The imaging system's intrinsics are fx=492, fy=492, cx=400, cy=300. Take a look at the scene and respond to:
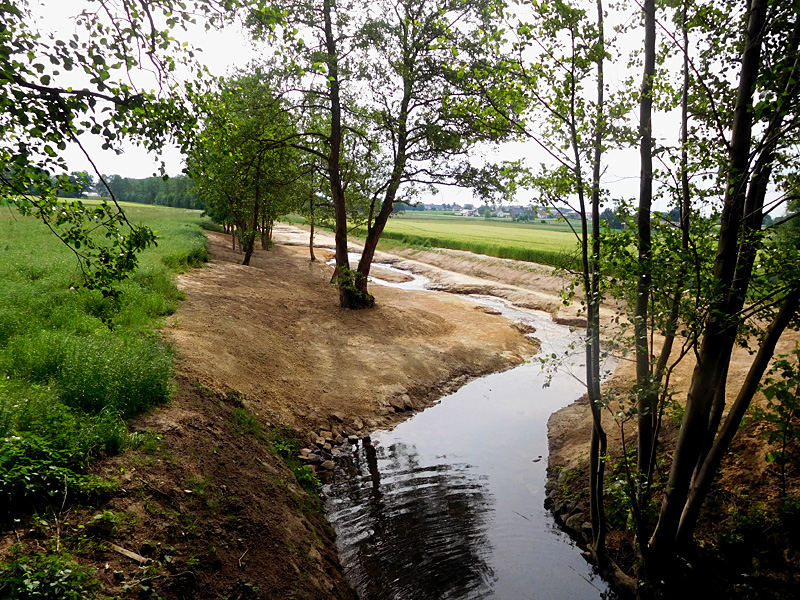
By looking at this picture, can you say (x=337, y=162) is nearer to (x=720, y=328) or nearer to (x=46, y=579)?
(x=720, y=328)

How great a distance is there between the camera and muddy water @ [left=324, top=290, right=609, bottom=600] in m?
6.17

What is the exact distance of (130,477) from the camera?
5.05 metres

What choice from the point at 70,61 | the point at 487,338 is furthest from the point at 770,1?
the point at 487,338

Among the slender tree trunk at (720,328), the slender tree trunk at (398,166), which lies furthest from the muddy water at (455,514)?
the slender tree trunk at (398,166)

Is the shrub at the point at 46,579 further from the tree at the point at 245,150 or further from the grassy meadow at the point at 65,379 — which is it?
the tree at the point at 245,150

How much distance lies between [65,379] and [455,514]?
5686mm

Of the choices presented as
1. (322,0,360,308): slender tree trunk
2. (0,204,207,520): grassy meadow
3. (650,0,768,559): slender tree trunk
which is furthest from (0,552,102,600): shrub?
(322,0,360,308): slender tree trunk

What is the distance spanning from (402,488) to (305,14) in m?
13.9

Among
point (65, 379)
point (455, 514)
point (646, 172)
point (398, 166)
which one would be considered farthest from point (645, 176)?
point (398, 166)

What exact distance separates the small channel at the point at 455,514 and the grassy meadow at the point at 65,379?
10.8ft

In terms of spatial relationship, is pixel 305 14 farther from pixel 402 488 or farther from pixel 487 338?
pixel 402 488

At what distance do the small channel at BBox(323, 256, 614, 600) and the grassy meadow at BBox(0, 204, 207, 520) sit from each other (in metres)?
3.31

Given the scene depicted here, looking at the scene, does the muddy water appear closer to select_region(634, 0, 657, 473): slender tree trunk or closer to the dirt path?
select_region(634, 0, 657, 473): slender tree trunk

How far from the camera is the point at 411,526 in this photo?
714 centimetres
